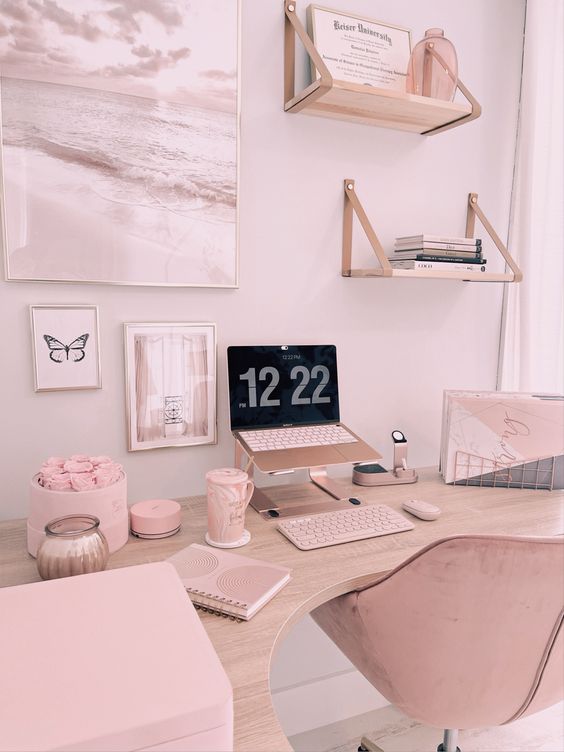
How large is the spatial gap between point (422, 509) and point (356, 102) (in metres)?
1.05

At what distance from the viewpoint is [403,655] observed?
983mm

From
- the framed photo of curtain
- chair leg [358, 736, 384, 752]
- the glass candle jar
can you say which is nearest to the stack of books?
the framed photo of curtain

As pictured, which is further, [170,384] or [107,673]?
[170,384]

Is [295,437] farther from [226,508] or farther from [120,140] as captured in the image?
[120,140]

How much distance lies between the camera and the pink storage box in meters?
0.52

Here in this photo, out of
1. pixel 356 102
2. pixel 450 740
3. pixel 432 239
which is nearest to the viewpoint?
pixel 450 740

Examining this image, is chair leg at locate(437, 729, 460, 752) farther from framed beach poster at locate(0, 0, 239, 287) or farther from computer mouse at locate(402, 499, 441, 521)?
framed beach poster at locate(0, 0, 239, 287)

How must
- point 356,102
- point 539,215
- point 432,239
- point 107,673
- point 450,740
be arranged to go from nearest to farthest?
point 107,673, point 450,740, point 356,102, point 432,239, point 539,215

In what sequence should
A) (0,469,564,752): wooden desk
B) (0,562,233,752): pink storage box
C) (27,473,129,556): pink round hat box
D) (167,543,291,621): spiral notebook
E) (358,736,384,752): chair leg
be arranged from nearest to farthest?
(0,562,233,752): pink storage box → (0,469,564,752): wooden desk → (167,543,291,621): spiral notebook → (27,473,129,556): pink round hat box → (358,736,384,752): chair leg

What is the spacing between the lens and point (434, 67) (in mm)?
1472

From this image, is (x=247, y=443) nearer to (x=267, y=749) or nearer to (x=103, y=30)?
(x=267, y=749)

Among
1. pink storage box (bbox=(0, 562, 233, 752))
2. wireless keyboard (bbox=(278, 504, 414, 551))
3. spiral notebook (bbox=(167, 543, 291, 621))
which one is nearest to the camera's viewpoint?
pink storage box (bbox=(0, 562, 233, 752))

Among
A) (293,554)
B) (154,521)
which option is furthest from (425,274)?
(154,521)

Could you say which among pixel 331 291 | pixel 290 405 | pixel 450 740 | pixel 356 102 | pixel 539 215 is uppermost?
pixel 356 102
